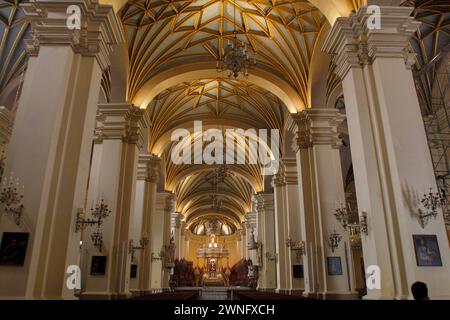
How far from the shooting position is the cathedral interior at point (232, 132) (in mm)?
5430

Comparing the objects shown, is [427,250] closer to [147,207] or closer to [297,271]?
[297,271]

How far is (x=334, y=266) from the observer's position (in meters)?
8.92

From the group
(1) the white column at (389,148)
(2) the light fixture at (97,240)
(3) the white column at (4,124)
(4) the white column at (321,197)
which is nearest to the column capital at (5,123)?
(3) the white column at (4,124)

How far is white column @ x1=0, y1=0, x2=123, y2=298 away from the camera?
5132 mm

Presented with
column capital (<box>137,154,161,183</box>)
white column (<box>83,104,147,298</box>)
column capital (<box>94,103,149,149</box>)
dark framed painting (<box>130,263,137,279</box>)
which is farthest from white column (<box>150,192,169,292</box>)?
column capital (<box>94,103,149,149</box>)

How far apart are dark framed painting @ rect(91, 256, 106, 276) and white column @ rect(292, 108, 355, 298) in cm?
523

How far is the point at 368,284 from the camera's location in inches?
229

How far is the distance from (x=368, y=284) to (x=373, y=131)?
254 cm

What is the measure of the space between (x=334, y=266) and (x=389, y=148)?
414 cm

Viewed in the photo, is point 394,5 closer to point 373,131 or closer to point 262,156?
point 373,131

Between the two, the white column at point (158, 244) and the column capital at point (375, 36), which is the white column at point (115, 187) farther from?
the column capital at point (375, 36)

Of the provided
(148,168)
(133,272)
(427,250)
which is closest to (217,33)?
(148,168)

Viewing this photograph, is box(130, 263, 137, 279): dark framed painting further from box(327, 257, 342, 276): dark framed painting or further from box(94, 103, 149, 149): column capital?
box(327, 257, 342, 276): dark framed painting

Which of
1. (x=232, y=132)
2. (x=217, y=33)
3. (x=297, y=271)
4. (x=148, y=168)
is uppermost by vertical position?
(x=217, y=33)
